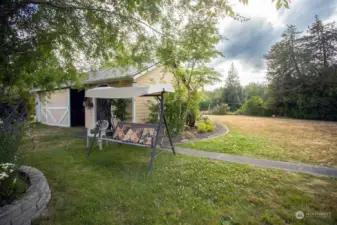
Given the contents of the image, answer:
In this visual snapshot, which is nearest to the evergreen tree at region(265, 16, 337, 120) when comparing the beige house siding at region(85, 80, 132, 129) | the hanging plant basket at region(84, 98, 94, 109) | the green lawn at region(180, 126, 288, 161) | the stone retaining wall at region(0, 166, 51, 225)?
the green lawn at region(180, 126, 288, 161)

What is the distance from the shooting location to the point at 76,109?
12.0m

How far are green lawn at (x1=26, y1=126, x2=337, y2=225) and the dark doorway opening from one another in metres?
7.84

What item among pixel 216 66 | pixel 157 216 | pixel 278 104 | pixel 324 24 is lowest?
pixel 157 216

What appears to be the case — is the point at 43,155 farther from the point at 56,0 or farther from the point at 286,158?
the point at 286,158

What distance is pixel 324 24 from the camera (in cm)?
1898

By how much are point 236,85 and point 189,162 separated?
33.2m

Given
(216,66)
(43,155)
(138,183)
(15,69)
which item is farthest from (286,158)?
(43,155)

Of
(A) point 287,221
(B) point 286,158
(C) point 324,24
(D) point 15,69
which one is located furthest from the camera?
(C) point 324,24

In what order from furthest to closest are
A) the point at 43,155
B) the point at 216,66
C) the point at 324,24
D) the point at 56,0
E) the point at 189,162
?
the point at 324,24
the point at 216,66
the point at 43,155
the point at 189,162
the point at 56,0

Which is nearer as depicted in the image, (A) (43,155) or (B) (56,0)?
(B) (56,0)

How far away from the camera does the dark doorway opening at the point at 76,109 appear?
11.6m

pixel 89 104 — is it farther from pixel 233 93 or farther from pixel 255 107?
pixel 233 93

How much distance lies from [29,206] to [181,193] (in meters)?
2.16

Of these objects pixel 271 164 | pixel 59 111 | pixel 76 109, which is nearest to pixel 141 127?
pixel 271 164
